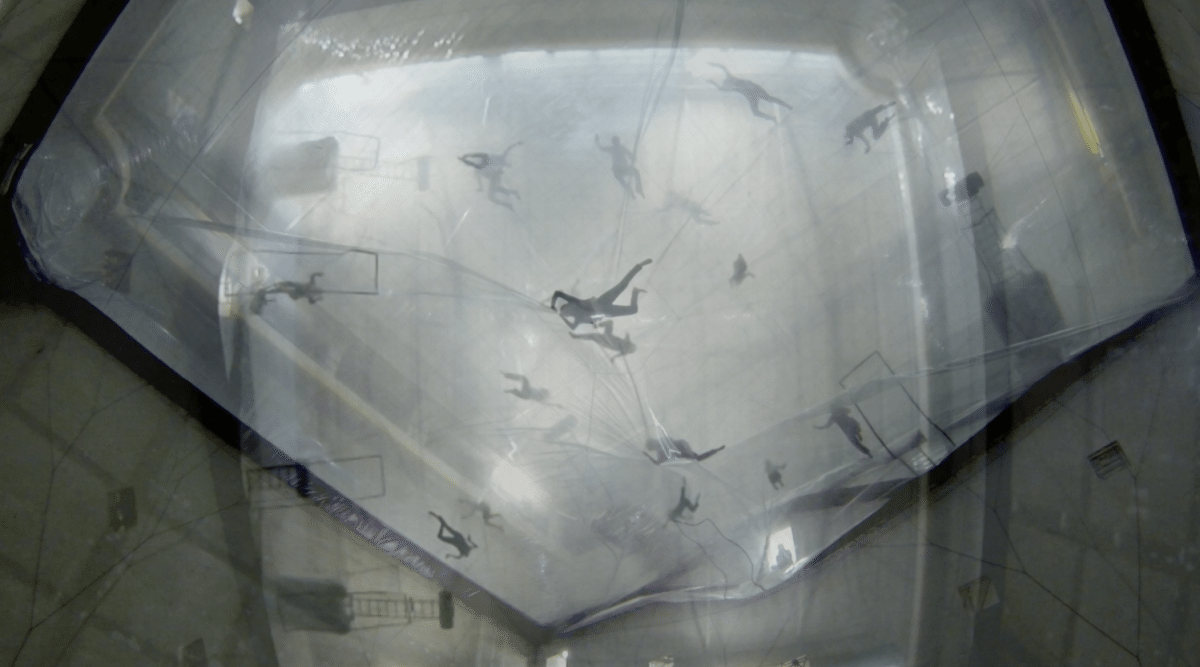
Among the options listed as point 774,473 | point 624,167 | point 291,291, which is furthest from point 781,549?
point 291,291

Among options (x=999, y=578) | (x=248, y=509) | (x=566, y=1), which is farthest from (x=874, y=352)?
(x=248, y=509)

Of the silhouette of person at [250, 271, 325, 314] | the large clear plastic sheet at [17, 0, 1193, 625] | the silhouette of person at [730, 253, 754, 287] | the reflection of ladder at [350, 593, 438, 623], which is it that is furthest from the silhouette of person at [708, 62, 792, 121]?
the reflection of ladder at [350, 593, 438, 623]

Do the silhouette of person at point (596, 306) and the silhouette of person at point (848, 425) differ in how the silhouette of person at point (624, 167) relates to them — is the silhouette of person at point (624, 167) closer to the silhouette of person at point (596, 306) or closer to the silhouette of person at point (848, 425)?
the silhouette of person at point (596, 306)

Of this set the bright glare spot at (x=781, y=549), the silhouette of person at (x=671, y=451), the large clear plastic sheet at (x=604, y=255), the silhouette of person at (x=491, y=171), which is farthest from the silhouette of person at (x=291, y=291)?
the bright glare spot at (x=781, y=549)

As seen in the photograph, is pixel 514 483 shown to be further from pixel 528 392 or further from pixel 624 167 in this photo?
pixel 624 167

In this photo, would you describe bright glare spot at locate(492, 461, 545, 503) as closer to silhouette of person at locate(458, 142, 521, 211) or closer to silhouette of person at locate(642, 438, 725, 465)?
silhouette of person at locate(642, 438, 725, 465)

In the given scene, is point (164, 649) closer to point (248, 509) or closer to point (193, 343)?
point (248, 509)
